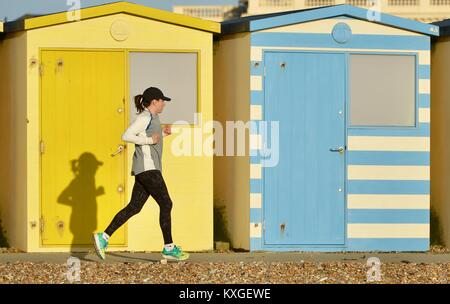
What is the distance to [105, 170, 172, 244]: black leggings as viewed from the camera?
15.0 metres

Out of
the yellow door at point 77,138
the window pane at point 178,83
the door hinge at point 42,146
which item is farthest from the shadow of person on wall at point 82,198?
the window pane at point 178,83

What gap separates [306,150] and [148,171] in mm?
2516

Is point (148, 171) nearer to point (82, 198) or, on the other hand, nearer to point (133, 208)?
point (133, 208)

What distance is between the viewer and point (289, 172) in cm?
1689

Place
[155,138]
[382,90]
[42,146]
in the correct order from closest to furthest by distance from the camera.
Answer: [155,138] < [42,146] < [382,90]

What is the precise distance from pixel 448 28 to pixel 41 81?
15.2 ft

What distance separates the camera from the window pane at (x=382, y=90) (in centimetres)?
1700

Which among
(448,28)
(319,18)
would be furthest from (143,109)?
(448,28)

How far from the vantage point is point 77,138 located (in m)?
16.7

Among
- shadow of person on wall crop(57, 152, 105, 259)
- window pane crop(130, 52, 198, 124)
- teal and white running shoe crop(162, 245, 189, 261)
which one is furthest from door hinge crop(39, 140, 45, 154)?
teal and white running shoe crop(162, 245, 189, 261)

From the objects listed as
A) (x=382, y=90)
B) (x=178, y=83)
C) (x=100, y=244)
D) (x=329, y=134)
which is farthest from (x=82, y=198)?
(x=382, y=90)

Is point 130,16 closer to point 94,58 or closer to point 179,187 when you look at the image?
point 94,58

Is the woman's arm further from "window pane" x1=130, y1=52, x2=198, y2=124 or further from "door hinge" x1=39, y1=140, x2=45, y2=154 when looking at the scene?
"door hinge" x1=39, y1=140, x2=45, y2=154

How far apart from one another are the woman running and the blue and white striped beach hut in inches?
73.8
